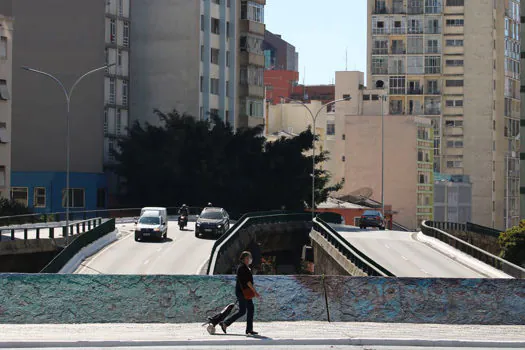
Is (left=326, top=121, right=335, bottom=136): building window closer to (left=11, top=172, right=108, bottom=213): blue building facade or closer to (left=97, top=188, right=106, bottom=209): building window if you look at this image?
(left=97, top=188, right=106, bottom=209): building window

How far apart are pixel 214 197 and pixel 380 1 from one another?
2942 inches

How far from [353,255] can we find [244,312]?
88.3 feet

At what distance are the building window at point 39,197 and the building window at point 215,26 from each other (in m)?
27.2

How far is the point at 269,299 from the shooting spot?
2586cm

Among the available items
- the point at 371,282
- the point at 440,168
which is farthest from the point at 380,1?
the point at 371,282

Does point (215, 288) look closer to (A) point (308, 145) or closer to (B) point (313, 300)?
(B) point (313, 300)

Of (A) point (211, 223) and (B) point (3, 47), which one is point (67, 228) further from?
(B) point (3, 47)

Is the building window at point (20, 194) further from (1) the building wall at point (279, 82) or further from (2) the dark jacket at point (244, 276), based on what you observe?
(1) the building wall at point (279, 82)

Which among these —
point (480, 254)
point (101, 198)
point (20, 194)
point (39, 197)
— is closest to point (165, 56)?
point (101, 198)

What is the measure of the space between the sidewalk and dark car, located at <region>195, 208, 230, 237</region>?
42258 millimetres

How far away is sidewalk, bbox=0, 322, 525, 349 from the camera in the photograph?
2223cm

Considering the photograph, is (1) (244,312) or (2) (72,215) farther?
(2) (72,215)

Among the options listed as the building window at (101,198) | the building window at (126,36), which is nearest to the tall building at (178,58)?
the building window at (126,36)

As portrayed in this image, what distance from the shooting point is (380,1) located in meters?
164
